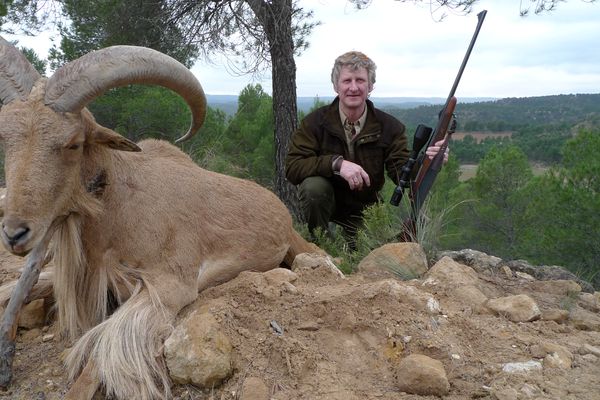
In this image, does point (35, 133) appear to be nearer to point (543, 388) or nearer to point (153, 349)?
point (153, 349)

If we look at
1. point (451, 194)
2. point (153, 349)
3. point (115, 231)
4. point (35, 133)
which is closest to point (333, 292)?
point (153, 349)

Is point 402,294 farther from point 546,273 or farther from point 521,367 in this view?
point 546,273

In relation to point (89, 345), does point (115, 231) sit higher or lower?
higher

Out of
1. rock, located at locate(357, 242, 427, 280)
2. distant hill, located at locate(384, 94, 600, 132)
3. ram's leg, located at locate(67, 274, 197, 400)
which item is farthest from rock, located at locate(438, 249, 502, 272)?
distant hill, located at locate(384, 94, 600, 132)

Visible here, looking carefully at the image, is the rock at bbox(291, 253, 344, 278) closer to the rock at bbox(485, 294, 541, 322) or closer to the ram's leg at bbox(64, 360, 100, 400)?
the rock at bbox(485, 294, 541, 322)

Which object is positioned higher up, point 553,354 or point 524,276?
point 553,354

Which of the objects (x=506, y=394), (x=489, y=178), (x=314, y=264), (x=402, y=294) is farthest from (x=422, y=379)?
(x=489, y=178)

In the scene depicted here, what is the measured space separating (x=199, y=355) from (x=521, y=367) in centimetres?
153

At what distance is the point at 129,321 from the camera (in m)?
2.94

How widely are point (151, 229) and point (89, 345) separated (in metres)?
0.75

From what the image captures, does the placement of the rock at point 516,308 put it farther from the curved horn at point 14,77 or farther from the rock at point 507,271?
the curved horn at point 14,77

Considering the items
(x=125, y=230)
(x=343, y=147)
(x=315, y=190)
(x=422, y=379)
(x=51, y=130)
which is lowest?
(x=422, y=379)

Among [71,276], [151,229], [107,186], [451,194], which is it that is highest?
[107,186]

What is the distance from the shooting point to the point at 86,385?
266 centimetres
